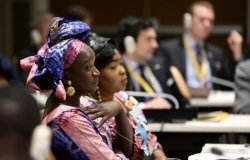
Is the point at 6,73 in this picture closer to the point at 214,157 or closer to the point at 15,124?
the point at 214,157

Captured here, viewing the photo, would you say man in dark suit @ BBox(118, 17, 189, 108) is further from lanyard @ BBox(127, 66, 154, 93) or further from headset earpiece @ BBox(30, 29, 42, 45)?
headset earpiece @ BBox(30, 29, 42, 45)

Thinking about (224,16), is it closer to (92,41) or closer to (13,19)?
(13,19)

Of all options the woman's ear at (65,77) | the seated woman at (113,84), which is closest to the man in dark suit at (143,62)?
the seated woman at (113,84)

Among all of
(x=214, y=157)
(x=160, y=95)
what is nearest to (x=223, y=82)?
(x=160, y=95)

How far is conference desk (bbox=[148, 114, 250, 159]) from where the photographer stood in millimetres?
4668

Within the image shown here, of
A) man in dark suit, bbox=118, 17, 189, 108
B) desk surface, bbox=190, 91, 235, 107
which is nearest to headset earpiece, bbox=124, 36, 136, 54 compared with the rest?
man in dark suit, bbox=118, 17, 189, 108

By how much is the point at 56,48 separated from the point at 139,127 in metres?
0.86

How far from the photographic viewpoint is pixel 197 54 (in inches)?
285

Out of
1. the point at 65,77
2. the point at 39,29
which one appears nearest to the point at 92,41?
the point at 65,77

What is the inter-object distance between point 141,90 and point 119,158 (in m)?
2.81

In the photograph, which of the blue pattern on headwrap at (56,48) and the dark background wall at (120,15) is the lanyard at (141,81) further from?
the dark background wall at (120,15)

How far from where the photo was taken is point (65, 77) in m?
2.96

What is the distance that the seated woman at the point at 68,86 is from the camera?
284 centimetres

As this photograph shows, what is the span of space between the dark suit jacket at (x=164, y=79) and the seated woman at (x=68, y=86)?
102 inches
